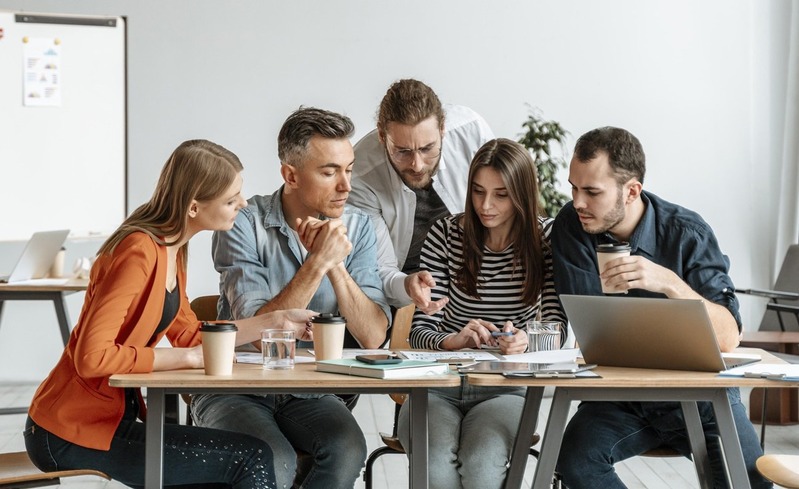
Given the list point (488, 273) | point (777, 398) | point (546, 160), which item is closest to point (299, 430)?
point (488, 273)

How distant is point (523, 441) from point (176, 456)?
840 millimetres

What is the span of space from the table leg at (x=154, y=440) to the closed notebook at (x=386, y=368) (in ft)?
1.17

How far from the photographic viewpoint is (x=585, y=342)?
2328 millimetres

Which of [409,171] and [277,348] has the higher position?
[409,171]

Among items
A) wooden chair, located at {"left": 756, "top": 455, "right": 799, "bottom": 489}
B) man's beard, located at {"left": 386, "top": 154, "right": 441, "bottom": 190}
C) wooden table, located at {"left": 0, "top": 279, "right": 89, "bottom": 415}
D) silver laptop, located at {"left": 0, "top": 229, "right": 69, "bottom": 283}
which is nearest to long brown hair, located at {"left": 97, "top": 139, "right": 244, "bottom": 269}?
man's beard, located at {"left": 386, "top": 154, "right": 441, "bottom": 190}

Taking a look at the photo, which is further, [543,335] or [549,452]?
[543,335]

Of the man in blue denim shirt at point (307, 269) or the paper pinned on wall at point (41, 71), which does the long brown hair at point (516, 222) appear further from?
the paper pinned on wall at point (41, 71)

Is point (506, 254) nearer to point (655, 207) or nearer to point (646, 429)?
point (655, 207)

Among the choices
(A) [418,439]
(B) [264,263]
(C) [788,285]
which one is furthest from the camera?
(C) [788,285]

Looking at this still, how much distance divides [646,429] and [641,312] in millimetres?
493

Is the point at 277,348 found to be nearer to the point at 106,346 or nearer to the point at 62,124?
the point at 106,346

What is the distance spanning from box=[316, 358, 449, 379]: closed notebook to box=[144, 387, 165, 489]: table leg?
36 centimetres

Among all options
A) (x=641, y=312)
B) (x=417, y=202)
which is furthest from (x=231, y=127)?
(x=641, y=312)

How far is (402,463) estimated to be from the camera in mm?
4250
